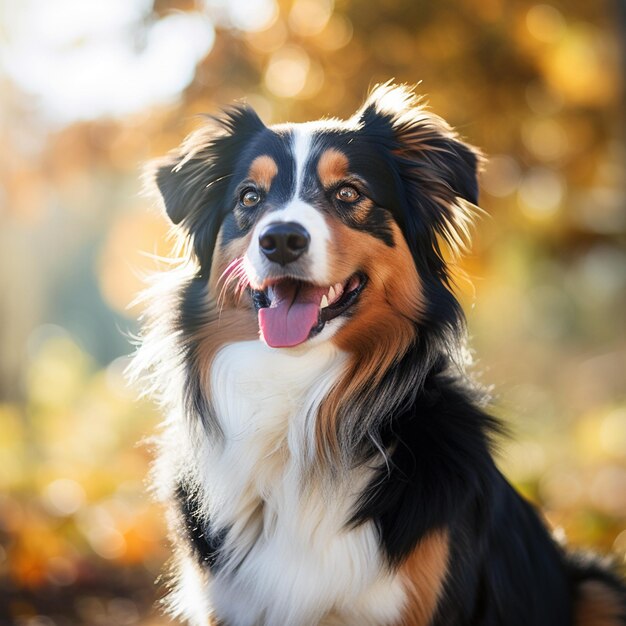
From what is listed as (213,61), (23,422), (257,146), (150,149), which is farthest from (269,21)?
(23,422)

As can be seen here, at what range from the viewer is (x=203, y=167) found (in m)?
3.89

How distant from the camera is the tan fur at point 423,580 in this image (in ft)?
10.2

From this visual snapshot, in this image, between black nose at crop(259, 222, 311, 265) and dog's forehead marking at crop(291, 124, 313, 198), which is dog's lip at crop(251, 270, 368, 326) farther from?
dog's forehead marking at crop(291, 124, 313, 198)

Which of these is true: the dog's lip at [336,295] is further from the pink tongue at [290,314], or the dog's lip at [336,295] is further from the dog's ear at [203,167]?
the dog's ear at [203,167]

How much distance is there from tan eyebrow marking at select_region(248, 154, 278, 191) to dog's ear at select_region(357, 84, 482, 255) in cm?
46

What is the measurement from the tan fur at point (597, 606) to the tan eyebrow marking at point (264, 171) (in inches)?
94.7

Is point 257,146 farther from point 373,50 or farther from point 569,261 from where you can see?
point 569,261

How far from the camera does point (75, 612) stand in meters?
5.16

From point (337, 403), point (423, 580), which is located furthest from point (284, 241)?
point (423, 580)

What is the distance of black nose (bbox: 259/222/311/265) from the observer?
3.14 m

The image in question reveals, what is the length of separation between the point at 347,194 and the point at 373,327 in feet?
1.87

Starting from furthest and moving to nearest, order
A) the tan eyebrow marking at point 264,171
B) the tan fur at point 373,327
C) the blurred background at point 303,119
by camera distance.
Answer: the blurred background at point 303,119 → the tan eyebrow marking at point 264,171 → the tan fur at point 373,327

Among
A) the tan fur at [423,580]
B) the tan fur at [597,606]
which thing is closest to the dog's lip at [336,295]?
the tan fur at [423,580]

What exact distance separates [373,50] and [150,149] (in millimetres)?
2119
